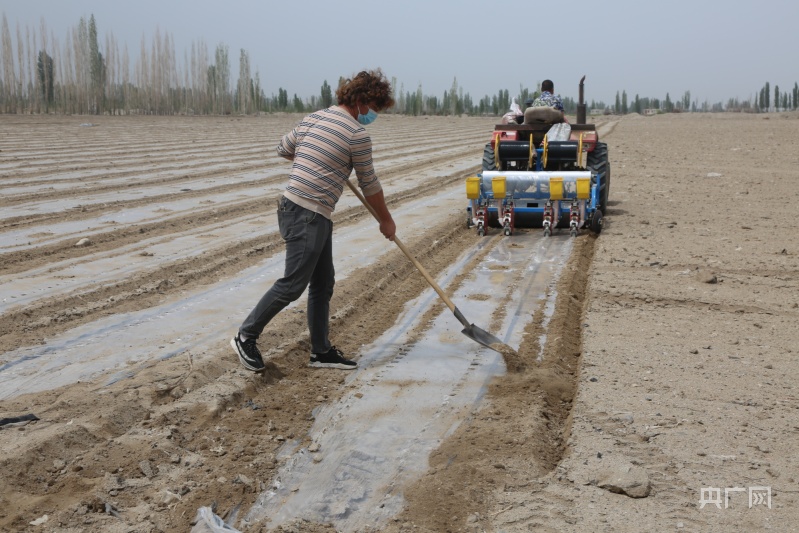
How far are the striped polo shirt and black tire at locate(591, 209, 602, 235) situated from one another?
198 inches

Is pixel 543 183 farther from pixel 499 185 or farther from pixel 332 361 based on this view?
pixel 332 361

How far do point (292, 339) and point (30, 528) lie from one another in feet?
8.24

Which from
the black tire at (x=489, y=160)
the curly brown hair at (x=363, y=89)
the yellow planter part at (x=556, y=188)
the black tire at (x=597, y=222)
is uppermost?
the curly brown hair at (x=363, y=89)

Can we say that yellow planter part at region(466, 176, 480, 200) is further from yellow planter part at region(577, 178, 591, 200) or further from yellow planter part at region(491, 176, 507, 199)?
yellow planter part at region(577, 178, 591, 200)

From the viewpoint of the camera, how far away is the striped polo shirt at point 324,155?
4.61 m

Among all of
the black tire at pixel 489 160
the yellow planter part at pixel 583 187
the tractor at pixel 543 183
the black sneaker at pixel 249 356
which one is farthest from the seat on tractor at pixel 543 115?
the black sneaker at pixel 249 356

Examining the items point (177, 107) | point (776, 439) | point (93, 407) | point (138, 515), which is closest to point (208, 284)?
point (93, 407)

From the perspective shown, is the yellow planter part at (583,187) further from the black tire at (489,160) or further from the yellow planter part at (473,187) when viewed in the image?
the black tire at (489,160)

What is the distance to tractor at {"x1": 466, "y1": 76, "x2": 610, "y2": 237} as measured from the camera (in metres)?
9.30

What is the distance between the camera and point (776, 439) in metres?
3.79

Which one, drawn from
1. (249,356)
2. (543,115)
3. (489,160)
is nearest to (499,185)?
(489,160)

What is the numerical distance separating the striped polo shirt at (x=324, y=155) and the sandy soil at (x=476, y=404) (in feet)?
3.48

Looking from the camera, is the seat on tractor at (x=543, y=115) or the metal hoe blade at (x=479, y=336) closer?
the metal hoe blade at (x=479, y=336)

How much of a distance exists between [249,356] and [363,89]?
1.65m
